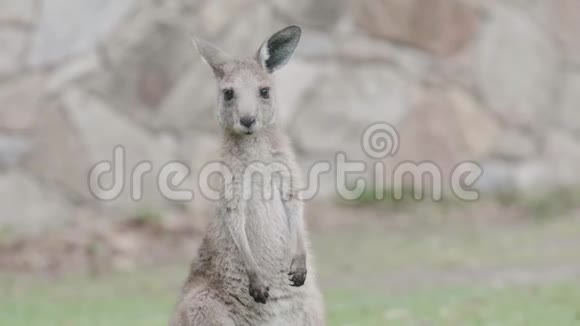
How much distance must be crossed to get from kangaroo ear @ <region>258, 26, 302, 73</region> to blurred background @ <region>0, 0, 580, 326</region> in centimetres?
288

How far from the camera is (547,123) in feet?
39.6

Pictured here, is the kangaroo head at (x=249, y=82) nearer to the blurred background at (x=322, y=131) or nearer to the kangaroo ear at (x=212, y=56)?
the kangaroo ear at (x=212, y=56)

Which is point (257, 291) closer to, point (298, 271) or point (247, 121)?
point (298, 271)

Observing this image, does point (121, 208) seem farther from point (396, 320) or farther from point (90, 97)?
point (396, 320)

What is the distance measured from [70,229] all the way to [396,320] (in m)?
4.32

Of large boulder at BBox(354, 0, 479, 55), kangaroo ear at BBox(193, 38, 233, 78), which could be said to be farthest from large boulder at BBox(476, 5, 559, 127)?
kangaroo ear at BBox(193, 38, 233, 78)

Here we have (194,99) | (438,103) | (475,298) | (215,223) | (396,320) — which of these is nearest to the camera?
(215,223)

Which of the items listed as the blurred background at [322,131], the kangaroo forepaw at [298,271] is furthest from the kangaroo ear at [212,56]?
the blurred background at [322,131]

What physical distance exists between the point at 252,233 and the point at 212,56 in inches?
33.5

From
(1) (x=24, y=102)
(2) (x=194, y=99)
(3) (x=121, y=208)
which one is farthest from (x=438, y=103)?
(1) (x=24, y=102)

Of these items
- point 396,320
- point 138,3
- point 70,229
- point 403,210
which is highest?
point 138,3

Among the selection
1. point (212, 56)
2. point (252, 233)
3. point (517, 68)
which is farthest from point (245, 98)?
point (517, 68)

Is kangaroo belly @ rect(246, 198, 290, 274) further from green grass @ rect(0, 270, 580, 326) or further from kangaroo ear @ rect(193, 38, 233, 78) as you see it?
green grass @ rect(0, 270, 580, 326)

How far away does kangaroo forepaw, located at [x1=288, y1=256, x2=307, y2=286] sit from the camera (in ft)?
16.4
